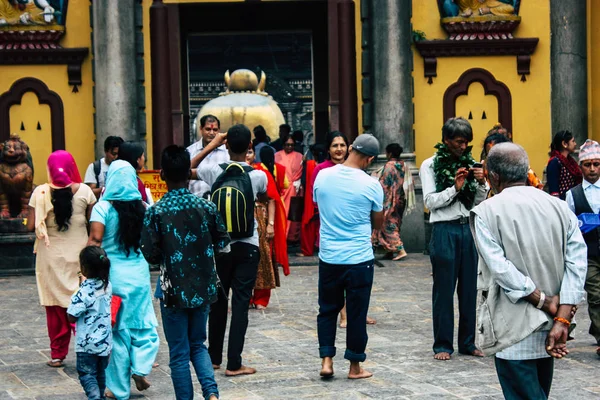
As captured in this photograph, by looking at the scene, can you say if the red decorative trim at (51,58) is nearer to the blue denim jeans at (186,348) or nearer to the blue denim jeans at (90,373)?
the blue denim jeans at (90,373)

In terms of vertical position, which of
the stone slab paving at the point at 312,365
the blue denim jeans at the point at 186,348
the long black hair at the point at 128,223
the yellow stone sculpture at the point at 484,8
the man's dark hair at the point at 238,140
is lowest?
the stone slab paving at the point at 312,365

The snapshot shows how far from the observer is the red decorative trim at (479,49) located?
16.7 m

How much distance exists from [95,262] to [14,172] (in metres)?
7.86

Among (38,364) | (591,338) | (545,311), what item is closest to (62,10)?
(38,364)

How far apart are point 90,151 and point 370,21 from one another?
4368 millimetres

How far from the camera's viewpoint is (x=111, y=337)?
7.32 m

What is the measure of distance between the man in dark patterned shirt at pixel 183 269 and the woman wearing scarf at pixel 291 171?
939 cm

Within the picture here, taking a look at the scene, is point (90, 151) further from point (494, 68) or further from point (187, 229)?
point (187, 229)

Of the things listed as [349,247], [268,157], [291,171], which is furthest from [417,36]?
[349,247]

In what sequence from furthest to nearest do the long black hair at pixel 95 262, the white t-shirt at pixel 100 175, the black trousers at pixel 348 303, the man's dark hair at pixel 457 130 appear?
the white t-shirt at pixel 100 175 < the man's dark hair at pixel 457 130 < the black trousers at pixel 348 303 < the long black hair at pixel 95 262

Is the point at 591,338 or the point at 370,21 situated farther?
the point at 370,21

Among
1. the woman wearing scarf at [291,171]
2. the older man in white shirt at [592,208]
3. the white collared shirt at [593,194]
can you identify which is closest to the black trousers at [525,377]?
→ the older man in white shirt at [592,208]

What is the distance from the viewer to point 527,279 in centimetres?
534

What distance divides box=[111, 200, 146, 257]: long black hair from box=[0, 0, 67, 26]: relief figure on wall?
9.74 metres
